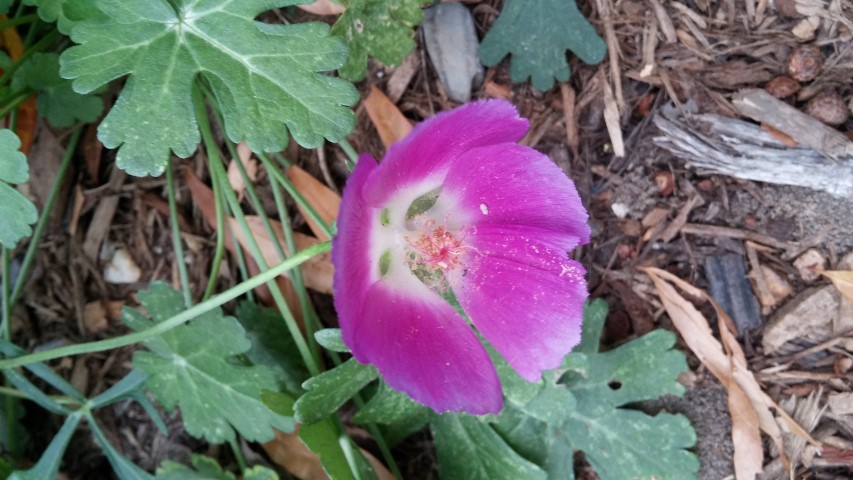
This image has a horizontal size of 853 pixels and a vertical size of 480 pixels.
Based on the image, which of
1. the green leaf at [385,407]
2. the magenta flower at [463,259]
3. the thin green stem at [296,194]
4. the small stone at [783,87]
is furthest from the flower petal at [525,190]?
the small stone at [783,87]

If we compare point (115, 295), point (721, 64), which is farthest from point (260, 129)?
point (721, 64)

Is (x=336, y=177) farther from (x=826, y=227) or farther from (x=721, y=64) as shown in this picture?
(x=826, y=227)

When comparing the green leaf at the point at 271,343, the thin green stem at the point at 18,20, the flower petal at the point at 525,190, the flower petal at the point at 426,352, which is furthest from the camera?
the green leaf at the point at 271,343

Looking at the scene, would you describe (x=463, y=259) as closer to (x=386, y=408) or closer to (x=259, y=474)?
(x=386, y=408)

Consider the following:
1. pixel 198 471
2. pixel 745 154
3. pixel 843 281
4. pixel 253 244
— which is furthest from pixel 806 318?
pixel 198 471

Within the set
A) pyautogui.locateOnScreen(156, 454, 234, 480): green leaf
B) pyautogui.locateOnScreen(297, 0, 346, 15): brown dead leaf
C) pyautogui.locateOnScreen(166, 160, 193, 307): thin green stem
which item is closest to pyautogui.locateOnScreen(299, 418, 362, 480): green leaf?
pyautogui.locateOnScreen(156, 454, 234, 480): green leaf

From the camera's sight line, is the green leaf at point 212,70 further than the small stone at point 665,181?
No

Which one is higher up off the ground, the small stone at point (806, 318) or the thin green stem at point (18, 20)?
the thin green stem at point (18, 20)

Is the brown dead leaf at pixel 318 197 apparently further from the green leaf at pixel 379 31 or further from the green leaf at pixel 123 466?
the green leaf at pixel 123 466
